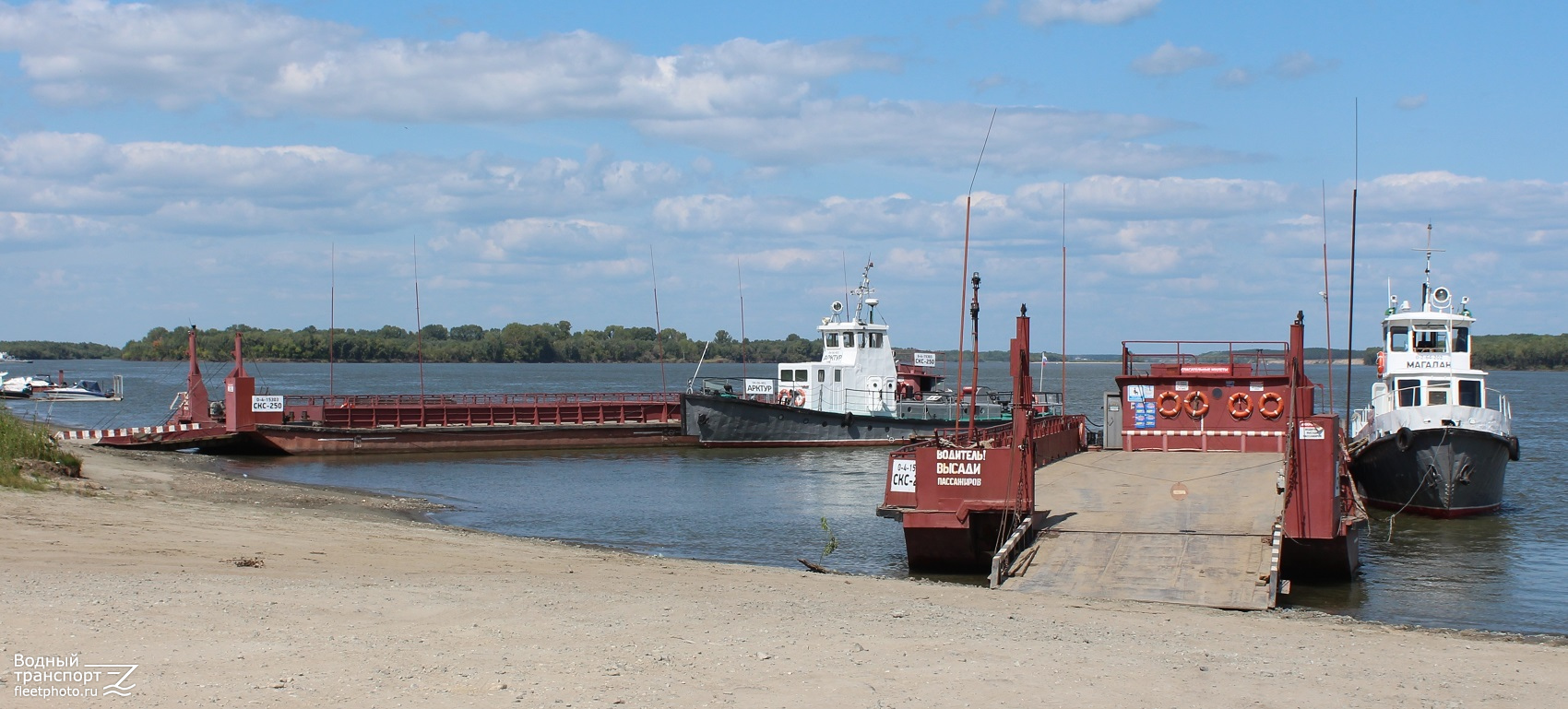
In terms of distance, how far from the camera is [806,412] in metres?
44.4

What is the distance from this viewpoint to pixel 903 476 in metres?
16.8

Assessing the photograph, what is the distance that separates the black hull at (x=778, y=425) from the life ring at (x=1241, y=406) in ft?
64.8

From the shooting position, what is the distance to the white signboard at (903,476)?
16.8 m

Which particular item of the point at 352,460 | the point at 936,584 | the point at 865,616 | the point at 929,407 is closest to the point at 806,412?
the point at 929,407

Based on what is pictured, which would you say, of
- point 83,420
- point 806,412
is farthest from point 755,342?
point 806,412

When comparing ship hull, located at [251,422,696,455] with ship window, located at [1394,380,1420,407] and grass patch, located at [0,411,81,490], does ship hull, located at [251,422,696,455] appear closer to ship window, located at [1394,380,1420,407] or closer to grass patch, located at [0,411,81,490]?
grass patch, located at [0,411,81,490]

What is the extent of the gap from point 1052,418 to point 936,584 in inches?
453

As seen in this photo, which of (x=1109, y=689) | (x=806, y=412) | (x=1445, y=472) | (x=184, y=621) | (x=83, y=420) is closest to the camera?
(x=1109, y=689)

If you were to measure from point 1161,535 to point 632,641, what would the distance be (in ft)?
26.6

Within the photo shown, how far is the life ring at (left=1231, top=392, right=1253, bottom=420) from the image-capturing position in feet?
77.3

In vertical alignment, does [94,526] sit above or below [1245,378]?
below

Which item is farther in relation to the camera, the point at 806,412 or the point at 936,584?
the point at 806,412

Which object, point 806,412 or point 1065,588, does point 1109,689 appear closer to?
point 1065,588

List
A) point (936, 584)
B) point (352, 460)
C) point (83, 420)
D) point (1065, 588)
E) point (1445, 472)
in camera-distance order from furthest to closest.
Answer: point (83, 420), point (352, 460), point (1445, 472), point (936, 584), point (1065, 588)
